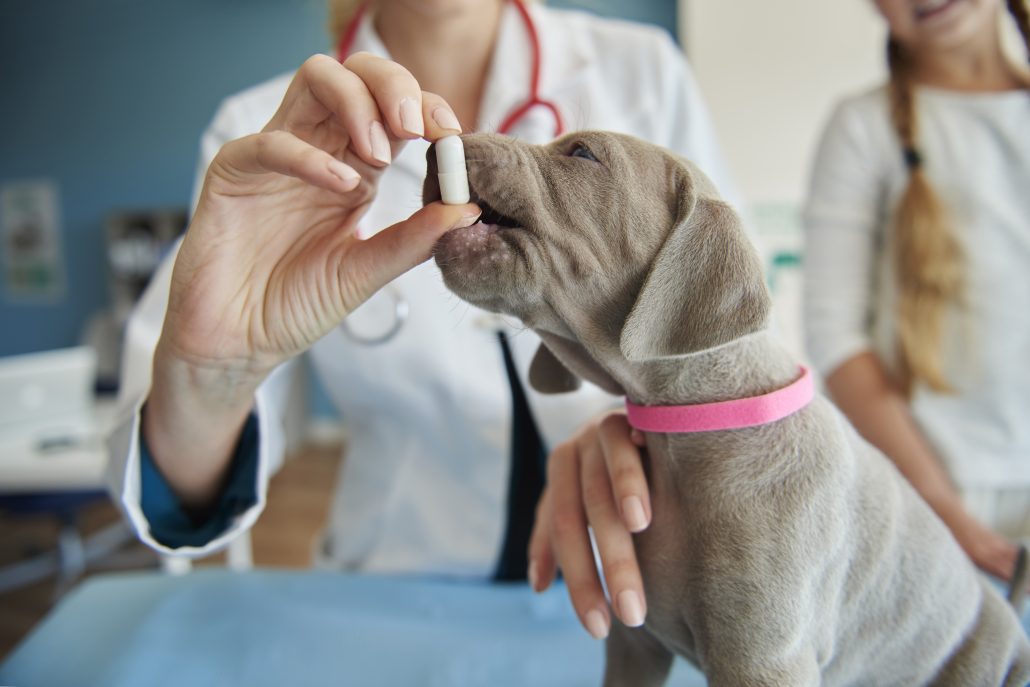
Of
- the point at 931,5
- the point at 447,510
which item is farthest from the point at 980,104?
the point at 447,510

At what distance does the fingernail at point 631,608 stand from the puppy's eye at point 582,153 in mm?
416

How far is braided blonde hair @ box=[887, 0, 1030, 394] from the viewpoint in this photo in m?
1.24

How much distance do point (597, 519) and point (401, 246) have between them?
0.36 meters

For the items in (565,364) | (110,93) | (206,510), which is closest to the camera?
→ (565,364)

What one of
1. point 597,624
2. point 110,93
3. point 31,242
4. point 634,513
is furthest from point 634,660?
point 31,242

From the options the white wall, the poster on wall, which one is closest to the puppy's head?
the white wall

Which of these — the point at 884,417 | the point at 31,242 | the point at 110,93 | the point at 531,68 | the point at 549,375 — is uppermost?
the point at 531,68

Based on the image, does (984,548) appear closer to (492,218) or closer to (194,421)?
(492,218)

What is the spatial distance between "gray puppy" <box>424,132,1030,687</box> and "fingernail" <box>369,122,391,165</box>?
0.05 metres

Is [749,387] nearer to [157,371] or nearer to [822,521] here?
[822,521]

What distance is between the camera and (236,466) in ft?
3.21

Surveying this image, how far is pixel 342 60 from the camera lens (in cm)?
102

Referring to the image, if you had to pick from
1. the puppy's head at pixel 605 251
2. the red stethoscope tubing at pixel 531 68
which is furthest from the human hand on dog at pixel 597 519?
the red stethoscope tubing at pixel 531 68

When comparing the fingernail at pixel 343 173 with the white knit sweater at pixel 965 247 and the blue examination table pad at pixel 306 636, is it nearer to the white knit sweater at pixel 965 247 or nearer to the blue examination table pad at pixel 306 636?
the blue examination table pad at pixel 306 636
